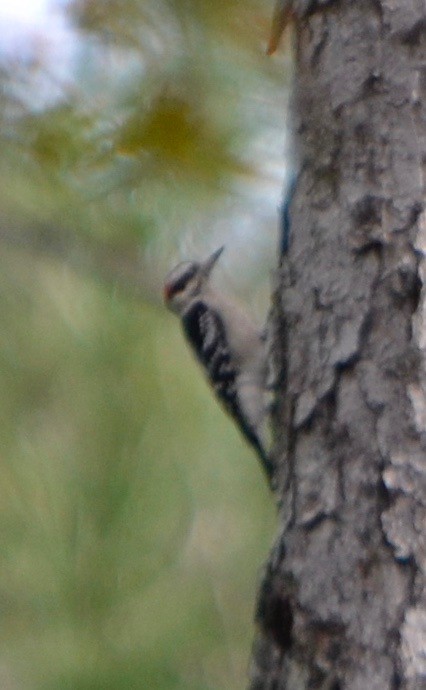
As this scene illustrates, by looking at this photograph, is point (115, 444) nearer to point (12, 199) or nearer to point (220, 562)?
point (220, 562)

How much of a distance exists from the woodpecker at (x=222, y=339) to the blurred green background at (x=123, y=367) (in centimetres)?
14

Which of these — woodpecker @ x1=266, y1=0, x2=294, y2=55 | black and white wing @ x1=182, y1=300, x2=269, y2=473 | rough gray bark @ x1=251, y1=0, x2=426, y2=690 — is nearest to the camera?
rough gray bark @ x1=251, y1=0, x2=426, y2=690

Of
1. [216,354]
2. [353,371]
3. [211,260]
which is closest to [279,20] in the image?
[211,260]

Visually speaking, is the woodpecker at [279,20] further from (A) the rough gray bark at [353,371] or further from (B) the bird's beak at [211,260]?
(B) the bird's beak at [211,260]

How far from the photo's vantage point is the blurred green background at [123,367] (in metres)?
2.18

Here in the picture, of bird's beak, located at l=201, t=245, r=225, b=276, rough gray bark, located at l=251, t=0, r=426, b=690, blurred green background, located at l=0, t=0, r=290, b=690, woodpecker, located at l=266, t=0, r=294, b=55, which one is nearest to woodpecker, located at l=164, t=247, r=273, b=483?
bird's beak, located at l=201, t=245, r=225, b=276

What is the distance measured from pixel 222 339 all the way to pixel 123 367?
47 cm

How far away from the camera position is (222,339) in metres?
2.81

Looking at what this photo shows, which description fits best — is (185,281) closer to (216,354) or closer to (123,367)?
(216,354)

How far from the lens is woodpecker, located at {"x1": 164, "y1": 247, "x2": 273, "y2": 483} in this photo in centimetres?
259

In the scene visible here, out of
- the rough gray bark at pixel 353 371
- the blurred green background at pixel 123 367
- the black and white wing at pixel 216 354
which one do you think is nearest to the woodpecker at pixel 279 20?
the blurred green background at pixel 123 367

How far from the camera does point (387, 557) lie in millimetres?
1462

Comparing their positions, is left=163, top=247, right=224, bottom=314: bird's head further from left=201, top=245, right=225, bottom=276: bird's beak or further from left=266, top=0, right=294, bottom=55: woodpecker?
left=266, top=0, right=294, bottom=55: woodpecker

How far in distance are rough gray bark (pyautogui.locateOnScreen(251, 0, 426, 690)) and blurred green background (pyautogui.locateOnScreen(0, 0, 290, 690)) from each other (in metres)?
0.50
